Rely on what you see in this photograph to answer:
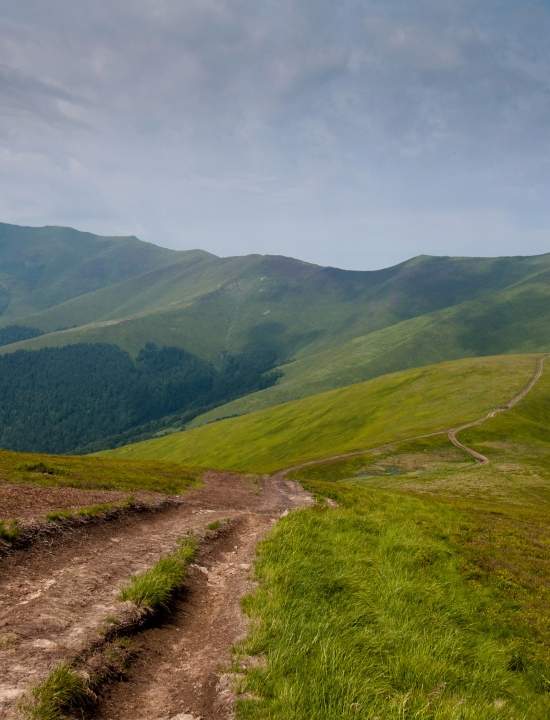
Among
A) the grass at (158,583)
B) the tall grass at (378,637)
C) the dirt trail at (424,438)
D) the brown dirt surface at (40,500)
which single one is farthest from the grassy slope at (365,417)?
the grass at (158,583)

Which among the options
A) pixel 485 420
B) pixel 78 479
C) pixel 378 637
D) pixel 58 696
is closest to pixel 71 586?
pixel 58 696

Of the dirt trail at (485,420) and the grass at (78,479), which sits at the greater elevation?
the grass at (78,479)

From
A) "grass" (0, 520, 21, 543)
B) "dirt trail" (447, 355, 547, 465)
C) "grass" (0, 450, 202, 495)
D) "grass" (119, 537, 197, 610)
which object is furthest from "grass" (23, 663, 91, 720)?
"dirt trail" (447, 355, 547, 465)

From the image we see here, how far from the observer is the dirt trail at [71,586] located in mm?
8578

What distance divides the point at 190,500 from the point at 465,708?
27610mm

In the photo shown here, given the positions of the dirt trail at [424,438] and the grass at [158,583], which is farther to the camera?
the dirt trail at [424,438]

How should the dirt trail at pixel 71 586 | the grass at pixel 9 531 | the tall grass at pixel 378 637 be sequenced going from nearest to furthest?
the tall grass at pixel 378 637
the dirt trail at pixel 71 586
the grass at pixel 9 531

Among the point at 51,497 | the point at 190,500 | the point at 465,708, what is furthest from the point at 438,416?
the point at 465,708

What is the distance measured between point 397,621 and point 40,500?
1843cm

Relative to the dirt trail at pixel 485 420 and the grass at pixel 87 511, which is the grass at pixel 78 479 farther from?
the dirt trail at pixel 485 420

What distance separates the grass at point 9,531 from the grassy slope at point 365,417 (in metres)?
85.4

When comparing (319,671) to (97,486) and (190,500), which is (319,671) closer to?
(190,500)

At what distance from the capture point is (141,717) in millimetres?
7676

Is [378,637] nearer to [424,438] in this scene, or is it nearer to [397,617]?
[397,617]
